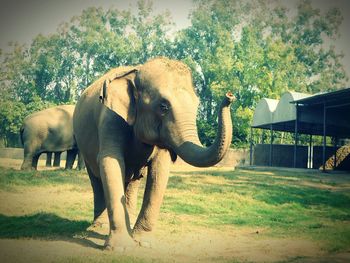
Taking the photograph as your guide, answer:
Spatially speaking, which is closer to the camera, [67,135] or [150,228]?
[150,228]

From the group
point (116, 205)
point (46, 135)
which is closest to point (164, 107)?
point (116, 205)

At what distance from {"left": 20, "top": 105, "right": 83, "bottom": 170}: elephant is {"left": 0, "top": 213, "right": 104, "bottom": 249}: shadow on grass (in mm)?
10932

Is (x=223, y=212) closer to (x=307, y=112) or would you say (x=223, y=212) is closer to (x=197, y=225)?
(x=197, y=225)

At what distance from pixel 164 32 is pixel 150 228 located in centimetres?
3445

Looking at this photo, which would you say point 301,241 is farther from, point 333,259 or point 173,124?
point 173,124

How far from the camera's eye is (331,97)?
21.3 meters

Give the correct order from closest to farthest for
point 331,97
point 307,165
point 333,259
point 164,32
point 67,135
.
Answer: point 333,259
point 67,135
point 331,97
point 307,165
point 164,32

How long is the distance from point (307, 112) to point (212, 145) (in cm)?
2229

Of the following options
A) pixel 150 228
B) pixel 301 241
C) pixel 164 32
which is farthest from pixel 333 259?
pixel 164 32

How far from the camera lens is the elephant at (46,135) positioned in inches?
A: 714

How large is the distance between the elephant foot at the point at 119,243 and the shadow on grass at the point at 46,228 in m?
0.29

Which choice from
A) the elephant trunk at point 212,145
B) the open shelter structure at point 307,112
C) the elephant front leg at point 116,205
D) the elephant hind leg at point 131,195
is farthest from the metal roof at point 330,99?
the elephant front leg at point 116,205

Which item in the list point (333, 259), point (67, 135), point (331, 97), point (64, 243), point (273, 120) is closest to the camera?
point (333, 259)

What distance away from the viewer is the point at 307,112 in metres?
25.7
